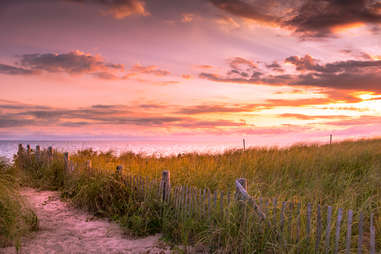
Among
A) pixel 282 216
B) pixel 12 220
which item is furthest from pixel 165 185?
pixel 12 220

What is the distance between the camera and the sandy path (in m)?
5.68

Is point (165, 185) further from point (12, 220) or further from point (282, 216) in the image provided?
point (12, 220)

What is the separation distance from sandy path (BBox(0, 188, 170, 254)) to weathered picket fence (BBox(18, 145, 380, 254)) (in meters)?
1.05

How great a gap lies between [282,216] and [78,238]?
14.3ft

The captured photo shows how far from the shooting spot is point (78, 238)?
6305mm

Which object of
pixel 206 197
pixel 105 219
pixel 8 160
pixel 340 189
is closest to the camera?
pixel 206 197

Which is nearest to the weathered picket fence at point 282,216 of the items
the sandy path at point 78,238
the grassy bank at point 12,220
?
the sandy path at point 78,238

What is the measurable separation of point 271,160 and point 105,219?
688 centimetres

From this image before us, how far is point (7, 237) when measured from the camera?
19.0ft

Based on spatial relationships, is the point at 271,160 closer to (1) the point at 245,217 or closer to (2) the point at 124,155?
(1) the point at 245,217

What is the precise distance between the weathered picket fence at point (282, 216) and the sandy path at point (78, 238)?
105cm

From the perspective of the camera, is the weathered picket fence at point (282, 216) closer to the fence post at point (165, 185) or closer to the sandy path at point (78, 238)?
the fence post at point (165, 185)

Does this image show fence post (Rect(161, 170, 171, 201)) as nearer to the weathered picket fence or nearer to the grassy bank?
the weathered picket fence

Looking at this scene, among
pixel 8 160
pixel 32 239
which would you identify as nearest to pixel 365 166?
pixel 32 239
